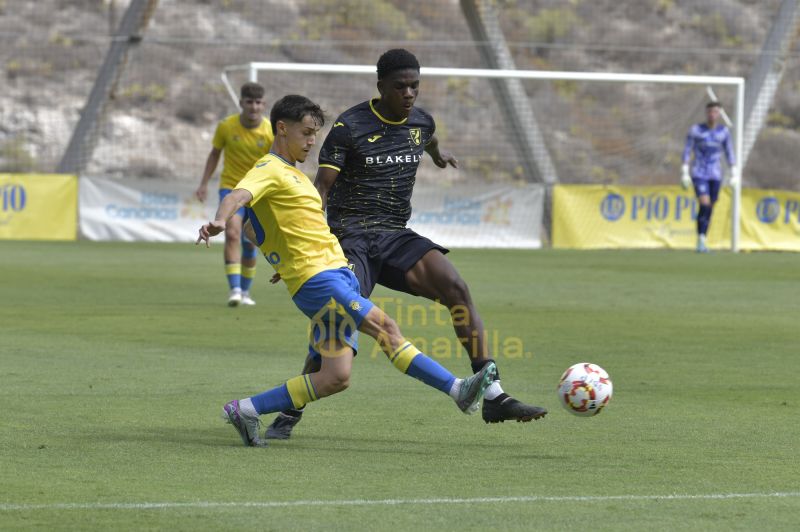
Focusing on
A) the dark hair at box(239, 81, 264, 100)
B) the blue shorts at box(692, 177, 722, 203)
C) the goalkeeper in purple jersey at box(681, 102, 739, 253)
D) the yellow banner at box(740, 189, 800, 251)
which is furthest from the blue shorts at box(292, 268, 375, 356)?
the yellow banner at box(740, 189, 800, 251)

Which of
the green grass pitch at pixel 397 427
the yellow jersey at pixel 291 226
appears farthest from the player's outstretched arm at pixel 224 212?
the green grass pitch at pixel 397 427

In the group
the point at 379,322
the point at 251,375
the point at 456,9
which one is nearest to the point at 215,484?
the point at 379,322

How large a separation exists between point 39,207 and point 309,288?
65.7 feet

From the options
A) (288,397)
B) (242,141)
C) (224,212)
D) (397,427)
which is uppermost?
(242,141)

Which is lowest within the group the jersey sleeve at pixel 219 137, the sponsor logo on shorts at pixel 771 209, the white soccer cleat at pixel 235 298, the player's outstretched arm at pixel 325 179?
the white soccer cleat at pixel 235 298

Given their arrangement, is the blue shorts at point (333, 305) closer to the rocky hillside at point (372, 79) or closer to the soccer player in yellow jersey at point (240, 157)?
the soccer player in yellow jersey at point (240, 157)

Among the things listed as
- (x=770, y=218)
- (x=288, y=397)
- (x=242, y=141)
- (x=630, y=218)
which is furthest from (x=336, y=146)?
(x=770, y=218)

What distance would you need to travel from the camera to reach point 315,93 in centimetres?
4034

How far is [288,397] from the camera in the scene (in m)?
6.83

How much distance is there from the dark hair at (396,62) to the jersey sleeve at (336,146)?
355mm

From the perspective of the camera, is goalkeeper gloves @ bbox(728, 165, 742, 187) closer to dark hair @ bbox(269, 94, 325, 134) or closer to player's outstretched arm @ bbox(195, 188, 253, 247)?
dark hair @ bbox(269, 94, 325, 134)

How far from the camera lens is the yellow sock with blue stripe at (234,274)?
1418 centimetres

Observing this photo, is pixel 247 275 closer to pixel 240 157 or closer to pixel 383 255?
pixel 240 157

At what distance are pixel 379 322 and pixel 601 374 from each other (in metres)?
1.22
